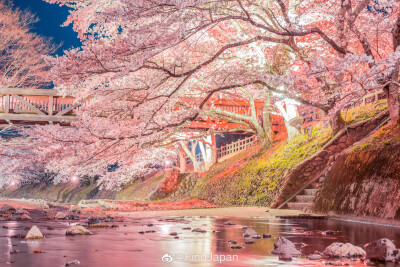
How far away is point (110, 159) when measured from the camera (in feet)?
36.0

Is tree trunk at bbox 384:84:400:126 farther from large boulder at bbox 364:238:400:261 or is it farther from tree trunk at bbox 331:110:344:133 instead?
large boulder at bbox 364:238:400:261

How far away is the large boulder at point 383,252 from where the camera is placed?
320 cm

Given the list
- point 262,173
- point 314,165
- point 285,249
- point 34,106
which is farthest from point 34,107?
point 285,249

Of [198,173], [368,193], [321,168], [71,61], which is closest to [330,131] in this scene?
[321,168]

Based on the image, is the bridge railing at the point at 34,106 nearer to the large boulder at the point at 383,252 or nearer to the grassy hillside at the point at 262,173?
the grassy hillside at the point at 262,173

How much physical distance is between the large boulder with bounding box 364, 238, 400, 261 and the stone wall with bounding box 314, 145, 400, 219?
12.2 feet

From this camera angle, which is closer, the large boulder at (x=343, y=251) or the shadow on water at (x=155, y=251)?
the shadow on water at (x=155, y=251)

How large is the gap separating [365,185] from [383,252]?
501 centimetres

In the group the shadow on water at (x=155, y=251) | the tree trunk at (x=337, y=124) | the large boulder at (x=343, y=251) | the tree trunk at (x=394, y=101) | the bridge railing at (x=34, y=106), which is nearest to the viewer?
the shadow on water at (x=155, y=251)

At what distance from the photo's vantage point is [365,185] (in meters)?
7.90

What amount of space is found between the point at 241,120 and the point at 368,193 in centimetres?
1182

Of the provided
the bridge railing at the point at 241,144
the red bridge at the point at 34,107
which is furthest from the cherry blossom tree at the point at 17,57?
the bridge railing at the point at 241,144

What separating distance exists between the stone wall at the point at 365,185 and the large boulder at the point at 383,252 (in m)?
3.72

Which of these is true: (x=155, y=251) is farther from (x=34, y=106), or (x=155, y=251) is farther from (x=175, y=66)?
(x=34, y=106)
